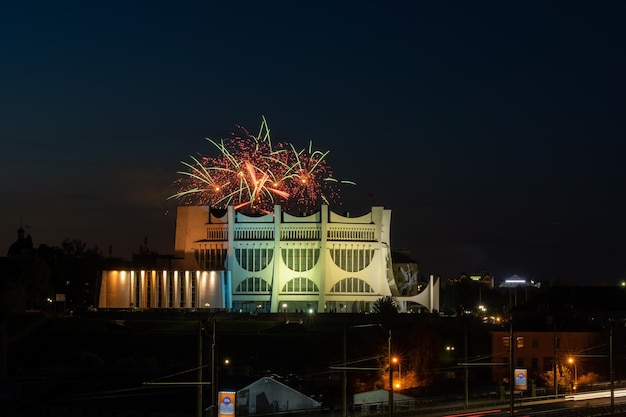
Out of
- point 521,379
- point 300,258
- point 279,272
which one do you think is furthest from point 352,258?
point 521,379

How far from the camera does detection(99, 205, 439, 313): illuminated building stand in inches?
5231

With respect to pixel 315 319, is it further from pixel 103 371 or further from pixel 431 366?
pixel 103 371

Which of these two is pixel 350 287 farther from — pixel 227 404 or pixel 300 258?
pixel 227 404

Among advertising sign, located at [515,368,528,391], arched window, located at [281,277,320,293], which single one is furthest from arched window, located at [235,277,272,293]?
advertising sign, located at [515,368,528,391]

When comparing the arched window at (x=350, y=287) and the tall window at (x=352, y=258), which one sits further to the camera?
the arched window at (x=350, y=287)

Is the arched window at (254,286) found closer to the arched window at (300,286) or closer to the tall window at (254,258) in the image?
the tall window at (254,258)

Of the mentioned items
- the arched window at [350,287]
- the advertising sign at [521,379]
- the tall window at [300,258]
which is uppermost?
the tall window at [300,258]

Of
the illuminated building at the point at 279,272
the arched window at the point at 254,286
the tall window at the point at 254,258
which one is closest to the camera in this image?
the illuminated building at the point at 279,272

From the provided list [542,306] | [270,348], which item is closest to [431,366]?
[270,348]

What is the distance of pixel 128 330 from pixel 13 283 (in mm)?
24981

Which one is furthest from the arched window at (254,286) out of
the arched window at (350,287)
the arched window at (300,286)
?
the arched window at (350,287)

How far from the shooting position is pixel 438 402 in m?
69.9

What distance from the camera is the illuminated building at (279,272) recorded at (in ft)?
436

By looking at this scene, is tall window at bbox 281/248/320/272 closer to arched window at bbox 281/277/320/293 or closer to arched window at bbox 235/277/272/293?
arched window at bbox 281/277/320/293
